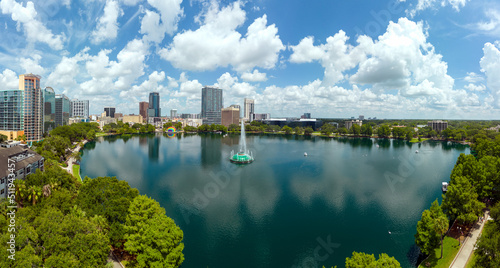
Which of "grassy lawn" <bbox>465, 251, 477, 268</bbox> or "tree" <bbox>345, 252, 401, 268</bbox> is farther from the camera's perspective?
"grassy lawn" <bbox>465, 251, 477, 268</bbox>

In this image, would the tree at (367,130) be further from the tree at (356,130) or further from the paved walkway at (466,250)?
the paved walkway at (466,250)

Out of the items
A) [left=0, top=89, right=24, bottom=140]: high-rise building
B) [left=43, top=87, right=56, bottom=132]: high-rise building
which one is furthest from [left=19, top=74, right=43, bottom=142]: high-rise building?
[left=43, top=87, right=56, bottom=132]: high-rise building

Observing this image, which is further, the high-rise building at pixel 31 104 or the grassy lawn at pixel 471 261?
the high-rise building at pixel 31 104

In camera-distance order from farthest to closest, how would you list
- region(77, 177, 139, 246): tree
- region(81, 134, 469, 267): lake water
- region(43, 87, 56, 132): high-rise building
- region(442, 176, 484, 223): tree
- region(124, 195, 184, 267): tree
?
region(43, 87, 56, 132): high-rise building
region(442, 176, 484, 223): tree
region(81, 134, 469, 267): lake water
region(77, 177, 139, 246): tree
region(124, 195, 184, 267): tree

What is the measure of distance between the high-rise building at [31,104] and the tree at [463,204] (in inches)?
4451

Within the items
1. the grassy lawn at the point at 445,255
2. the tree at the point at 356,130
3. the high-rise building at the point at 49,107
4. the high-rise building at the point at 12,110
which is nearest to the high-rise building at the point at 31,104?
the high-rise building at the point at 12,110

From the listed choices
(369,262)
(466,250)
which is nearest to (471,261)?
(466,250)

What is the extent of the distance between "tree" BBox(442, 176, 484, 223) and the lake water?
519 centimetres

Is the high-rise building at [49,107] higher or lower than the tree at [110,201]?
higher

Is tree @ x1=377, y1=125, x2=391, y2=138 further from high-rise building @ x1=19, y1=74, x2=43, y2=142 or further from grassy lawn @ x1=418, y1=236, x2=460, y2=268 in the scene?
high-rise building @ x1=19, y1=74, x2=43, y2=142

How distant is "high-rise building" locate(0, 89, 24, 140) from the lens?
81.8 m


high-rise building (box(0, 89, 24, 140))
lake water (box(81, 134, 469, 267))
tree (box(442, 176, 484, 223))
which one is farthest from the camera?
high-rise building (box(0, 89, 24, 140))

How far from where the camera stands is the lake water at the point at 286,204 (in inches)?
1088

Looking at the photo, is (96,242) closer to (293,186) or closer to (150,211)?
(150,211)
